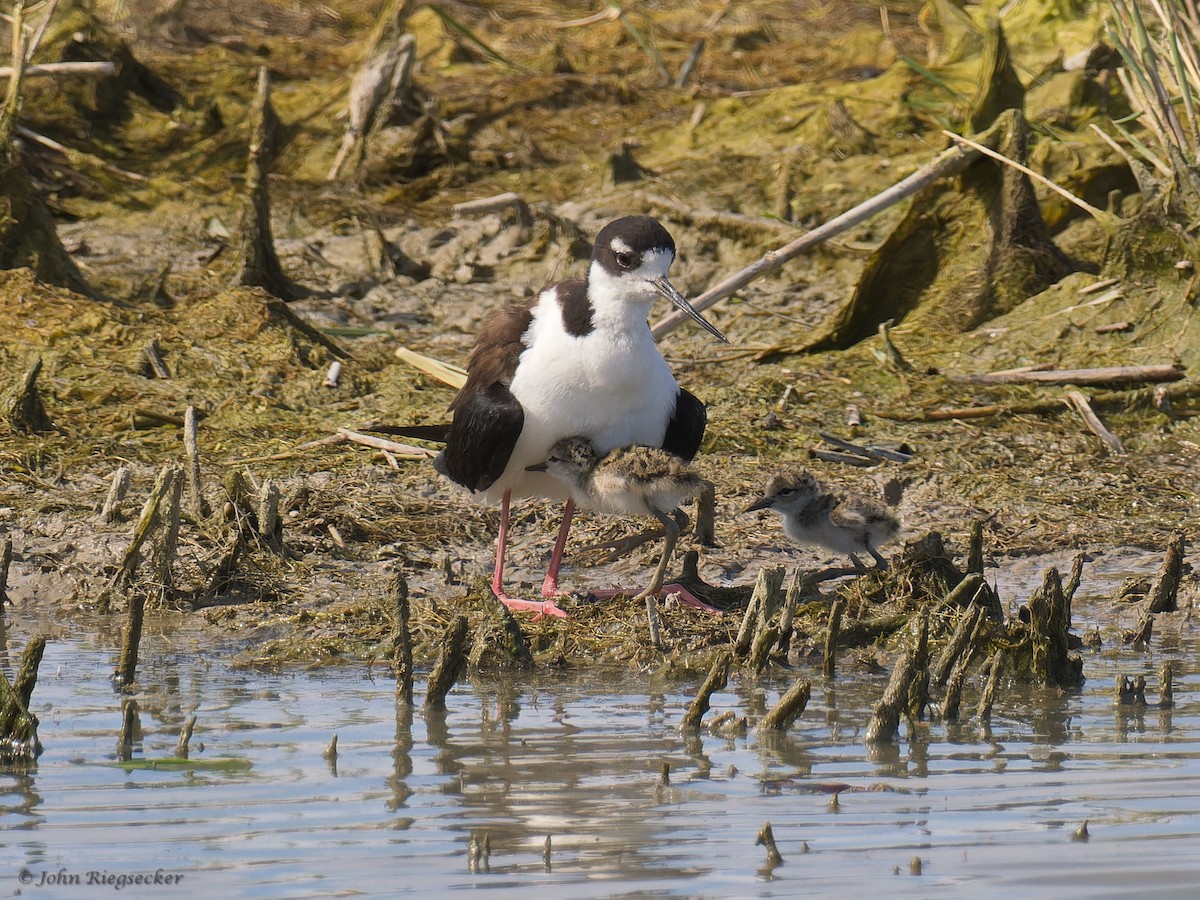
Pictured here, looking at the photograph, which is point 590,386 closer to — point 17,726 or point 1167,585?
point 1167,585

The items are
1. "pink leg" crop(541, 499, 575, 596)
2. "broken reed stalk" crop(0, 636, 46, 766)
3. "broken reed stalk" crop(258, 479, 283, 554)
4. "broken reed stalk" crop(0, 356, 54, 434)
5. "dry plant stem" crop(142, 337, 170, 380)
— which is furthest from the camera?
"dry plant stem" crop(142, 337, 170, 380)

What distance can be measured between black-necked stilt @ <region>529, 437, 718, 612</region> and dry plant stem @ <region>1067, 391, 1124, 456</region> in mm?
2948

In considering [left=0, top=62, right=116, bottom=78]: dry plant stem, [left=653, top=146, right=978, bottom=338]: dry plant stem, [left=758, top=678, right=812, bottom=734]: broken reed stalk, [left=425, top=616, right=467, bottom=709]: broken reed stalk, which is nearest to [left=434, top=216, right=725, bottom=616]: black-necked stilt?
[left=425, top=616, right=467, bottom=709]: broken reed stalk

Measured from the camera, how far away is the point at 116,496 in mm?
7895

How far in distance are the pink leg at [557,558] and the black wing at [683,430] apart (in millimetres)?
550

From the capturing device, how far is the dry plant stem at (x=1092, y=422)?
8945mm

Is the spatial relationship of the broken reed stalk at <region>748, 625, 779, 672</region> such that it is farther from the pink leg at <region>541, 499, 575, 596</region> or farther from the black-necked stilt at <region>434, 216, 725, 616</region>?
the pink leg at <region>541, 499, 575, 596</region>

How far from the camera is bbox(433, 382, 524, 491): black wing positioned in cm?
699

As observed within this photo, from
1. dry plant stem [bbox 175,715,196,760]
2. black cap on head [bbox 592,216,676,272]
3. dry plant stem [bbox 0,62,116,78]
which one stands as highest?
dry plant stem [bbox 0,62,116,78]

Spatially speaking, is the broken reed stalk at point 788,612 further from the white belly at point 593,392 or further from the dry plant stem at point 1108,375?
the dry plant stem at point 1108,375

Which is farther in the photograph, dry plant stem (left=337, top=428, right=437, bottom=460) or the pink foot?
dry plant stem (left=337, top=428, right=437, bottom=460)

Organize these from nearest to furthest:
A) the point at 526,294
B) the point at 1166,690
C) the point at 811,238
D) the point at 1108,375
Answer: the point at 1166,690 < the point at 1108,375 < the point at 811,238 < the point at 526,294

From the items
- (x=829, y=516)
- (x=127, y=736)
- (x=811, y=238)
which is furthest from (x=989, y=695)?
(x=811, y=238)

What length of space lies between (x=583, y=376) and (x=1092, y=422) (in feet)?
11.5
